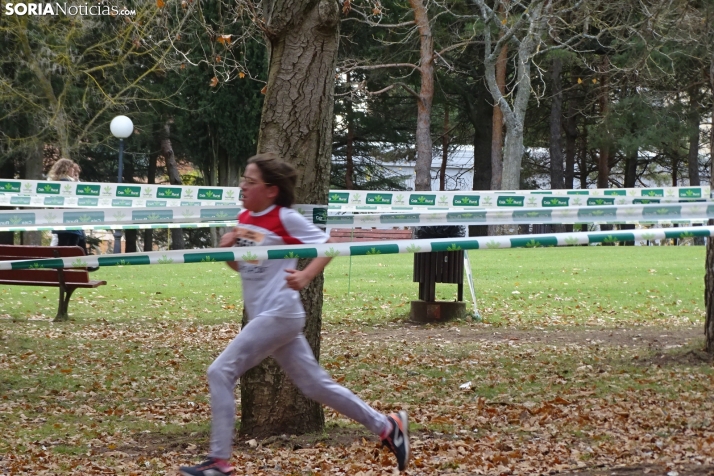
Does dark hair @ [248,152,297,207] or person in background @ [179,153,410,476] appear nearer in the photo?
person in background @ [179,153,410,476]

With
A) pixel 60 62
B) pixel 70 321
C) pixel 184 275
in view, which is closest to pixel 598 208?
pixel 70 321

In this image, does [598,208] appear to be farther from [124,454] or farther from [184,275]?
[184,275]

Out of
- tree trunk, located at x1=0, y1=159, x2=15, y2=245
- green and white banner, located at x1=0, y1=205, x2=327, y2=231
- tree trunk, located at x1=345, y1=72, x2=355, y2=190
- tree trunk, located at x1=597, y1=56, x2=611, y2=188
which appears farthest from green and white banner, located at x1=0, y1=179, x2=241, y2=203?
tree trunk, located at x1=345, y1=72, x2=355, y2=190

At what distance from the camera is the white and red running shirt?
491 centimetres

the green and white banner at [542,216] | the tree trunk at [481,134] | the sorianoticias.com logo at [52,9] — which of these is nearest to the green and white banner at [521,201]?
the green and white banner at [542,216]

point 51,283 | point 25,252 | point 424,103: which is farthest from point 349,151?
point 25,252

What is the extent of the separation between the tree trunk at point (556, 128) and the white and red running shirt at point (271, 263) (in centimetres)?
3409

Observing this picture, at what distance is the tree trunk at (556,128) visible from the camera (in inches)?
1519

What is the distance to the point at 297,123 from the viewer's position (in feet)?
22.0

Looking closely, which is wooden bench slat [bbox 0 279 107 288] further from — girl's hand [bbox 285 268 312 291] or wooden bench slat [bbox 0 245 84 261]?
girl's hand [bbox 285 268 312 291]

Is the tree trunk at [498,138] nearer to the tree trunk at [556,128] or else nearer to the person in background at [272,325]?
the tree trunk at [556,128]

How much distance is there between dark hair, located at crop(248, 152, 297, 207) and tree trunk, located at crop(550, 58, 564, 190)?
34.1 metres

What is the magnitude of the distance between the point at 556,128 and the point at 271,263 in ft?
118

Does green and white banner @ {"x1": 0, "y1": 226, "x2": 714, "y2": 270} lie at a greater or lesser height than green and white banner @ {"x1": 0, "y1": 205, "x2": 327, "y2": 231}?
lesser
